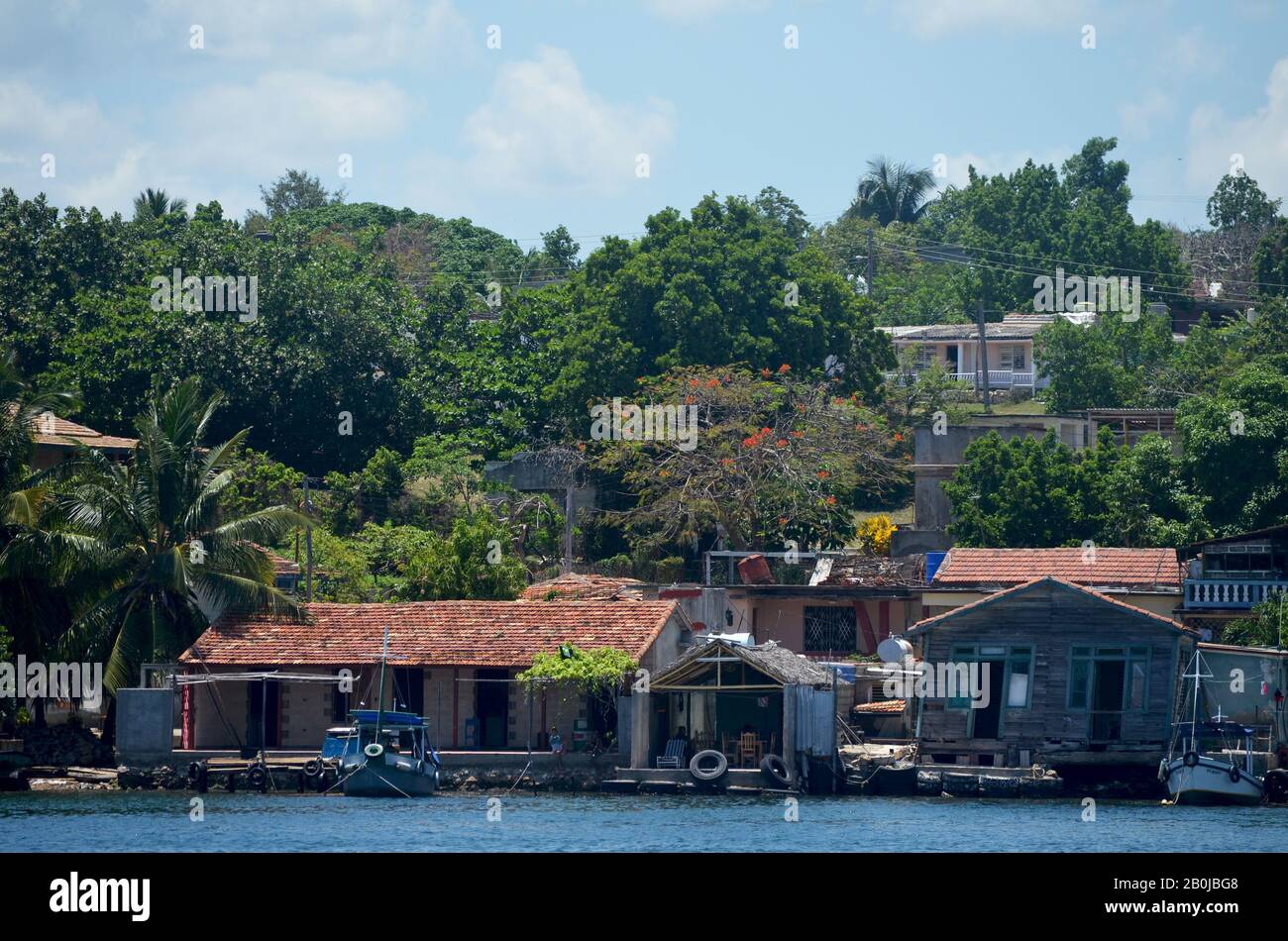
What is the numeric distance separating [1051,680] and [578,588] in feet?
40.7

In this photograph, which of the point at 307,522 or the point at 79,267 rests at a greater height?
the point at 79,267

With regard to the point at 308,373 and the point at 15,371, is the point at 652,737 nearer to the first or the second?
the point at 15,371

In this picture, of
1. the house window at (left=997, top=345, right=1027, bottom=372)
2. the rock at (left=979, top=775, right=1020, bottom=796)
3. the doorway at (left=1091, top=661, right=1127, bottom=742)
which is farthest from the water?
the house window at (left=997, top=345, right=1027, bottom=372)

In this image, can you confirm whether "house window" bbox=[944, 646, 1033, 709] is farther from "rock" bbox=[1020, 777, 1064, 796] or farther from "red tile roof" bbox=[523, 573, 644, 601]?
"red tile roof" bbox=[523, 573, 644, 601]

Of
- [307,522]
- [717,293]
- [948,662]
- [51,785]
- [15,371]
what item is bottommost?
[51,785]

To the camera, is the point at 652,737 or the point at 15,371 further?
the point at 15,371

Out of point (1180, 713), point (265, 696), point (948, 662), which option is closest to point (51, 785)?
point (265, 696)

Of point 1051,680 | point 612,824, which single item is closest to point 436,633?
point 612,824

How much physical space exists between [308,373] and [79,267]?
9.91 metres

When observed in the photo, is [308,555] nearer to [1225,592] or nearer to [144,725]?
[144,725]

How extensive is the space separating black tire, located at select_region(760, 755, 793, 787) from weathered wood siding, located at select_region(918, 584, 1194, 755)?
13.1 ft

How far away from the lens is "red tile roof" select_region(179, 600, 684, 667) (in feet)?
142

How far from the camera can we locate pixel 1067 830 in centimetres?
3412

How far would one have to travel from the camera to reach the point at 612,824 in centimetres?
3444
